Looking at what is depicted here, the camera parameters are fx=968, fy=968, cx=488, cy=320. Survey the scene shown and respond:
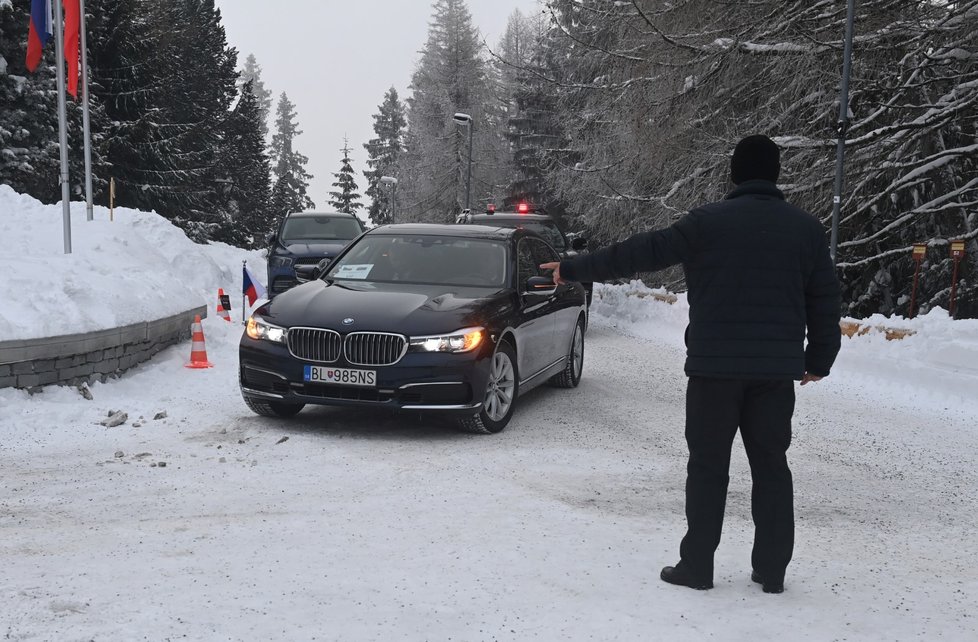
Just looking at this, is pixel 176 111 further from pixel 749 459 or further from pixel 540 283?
pixel 749 459

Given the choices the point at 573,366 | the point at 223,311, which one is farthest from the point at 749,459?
the point at 223,311

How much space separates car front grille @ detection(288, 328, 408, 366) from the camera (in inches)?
279

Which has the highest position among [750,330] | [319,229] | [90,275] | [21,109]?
[21,109]

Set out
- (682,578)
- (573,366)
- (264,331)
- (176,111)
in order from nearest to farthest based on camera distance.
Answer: (682,578)
(264,331)
(573,366)
(176,111)

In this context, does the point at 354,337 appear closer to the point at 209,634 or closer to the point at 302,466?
the point at 302,466

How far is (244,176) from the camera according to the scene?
59.4 metres

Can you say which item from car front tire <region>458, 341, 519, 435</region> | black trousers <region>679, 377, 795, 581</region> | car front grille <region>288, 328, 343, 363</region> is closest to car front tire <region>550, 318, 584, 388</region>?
car front tire <region>458, 341, 519, 435</region>

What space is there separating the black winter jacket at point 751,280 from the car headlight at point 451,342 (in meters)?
3.27

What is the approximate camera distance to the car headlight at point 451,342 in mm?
7090

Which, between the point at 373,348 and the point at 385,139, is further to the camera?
the point at 385,139

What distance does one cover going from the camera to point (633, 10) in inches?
709

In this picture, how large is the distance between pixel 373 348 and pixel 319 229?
40.3 ft

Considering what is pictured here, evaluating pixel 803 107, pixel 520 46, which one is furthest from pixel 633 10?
pixel 520 46

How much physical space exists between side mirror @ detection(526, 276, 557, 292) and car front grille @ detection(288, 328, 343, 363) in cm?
160
